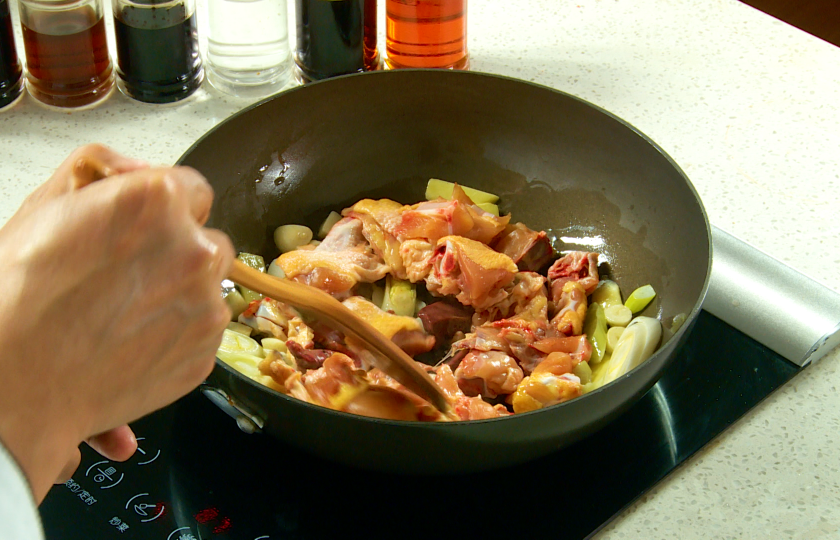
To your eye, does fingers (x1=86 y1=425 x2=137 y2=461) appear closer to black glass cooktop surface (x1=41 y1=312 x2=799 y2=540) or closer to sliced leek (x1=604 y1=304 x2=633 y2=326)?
black glass cooktop surface (x1=41 y1=312 x2=799 y2=540)

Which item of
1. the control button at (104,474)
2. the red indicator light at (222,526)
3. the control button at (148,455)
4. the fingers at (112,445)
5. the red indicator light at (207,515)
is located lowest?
the red indicator light at (222,526)

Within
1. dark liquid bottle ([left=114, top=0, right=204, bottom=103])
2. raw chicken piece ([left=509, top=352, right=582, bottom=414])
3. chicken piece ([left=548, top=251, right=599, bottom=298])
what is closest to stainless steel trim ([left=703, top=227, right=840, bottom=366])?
chicken piece ([left=548, top=251, right=599, bottom=298])

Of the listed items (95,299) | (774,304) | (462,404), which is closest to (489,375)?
(462,404)

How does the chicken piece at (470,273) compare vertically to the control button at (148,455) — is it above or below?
above

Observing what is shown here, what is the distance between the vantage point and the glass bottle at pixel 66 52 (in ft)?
3.96

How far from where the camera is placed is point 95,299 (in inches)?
19.4

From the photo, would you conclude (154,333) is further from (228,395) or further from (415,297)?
(415,297)

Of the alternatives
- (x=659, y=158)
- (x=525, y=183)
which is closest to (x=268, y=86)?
(x=525, y=183)

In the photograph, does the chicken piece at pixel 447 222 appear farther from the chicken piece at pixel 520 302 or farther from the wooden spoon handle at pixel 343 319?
the wooden spoon handle at pixel 343 319

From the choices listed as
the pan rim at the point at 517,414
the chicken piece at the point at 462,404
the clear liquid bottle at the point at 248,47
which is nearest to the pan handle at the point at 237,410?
the pan rim at the point at 517,414

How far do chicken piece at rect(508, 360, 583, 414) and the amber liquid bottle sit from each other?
647 mm

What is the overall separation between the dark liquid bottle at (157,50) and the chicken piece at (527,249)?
Answer: 60 cm

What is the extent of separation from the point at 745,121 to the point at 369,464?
942 mm

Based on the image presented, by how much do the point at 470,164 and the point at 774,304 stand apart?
18.2 inches
